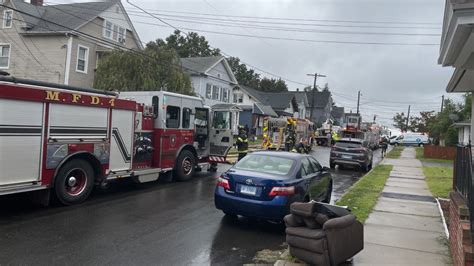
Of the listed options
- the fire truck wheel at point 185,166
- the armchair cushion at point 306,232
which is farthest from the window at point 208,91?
the armchair cushion at point 306,232

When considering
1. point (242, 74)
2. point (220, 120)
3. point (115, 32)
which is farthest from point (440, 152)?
point (242, 74)

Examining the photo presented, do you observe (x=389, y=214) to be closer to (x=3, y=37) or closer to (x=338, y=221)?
(x=338, y=221)

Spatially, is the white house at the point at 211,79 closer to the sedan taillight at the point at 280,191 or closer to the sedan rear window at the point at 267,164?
the sedan rear window at the point at 267,164

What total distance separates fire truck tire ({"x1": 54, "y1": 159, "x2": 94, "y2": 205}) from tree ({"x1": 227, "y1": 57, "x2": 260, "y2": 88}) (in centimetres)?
8152

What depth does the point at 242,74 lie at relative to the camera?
9150 centimetres

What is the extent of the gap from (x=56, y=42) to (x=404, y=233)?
1028 inches

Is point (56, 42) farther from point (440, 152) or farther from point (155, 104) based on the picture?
point (440, 152)

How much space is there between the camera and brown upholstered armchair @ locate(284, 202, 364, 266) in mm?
5410

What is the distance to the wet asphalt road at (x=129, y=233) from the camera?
228 inches

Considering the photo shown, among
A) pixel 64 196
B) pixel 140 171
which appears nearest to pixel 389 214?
pixel 140 171

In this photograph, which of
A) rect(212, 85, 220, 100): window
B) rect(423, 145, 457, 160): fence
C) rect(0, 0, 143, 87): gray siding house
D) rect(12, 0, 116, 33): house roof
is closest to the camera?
rect(0, 0, 143, 87): gray siding house

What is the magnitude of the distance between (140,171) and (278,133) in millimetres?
21459

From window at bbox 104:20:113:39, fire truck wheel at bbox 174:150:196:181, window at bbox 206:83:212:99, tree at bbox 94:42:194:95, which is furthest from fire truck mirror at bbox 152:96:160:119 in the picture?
window at bbox 206:83:212:99

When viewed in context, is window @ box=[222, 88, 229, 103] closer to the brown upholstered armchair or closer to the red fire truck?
the red fire truck
